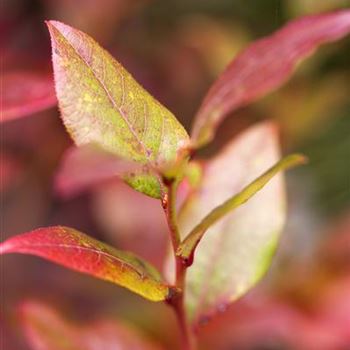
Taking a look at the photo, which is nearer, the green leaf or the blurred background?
the green leaf

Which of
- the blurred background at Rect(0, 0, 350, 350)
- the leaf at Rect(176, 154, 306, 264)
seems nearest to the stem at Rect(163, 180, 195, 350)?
the leaf at Rect(176, 154, 306, 264)

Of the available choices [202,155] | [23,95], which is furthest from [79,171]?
[202,155]

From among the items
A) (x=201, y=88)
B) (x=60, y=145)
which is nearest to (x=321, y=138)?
(x=201, y=88)

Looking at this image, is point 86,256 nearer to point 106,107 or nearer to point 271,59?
point 106,107

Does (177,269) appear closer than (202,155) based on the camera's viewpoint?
Yes

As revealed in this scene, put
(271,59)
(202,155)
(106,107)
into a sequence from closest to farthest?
(106,107), (271,59), (202,155)

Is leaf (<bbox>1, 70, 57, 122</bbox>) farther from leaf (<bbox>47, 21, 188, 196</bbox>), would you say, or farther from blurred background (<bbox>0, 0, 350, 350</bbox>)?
blurred background (<bbox>0, 0, 350, 350</bbox>)
